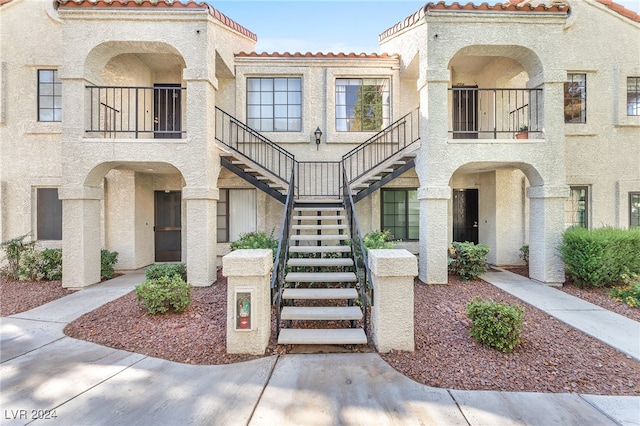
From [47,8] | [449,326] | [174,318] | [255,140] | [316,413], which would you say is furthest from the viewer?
[255,140]

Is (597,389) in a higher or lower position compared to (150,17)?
lower

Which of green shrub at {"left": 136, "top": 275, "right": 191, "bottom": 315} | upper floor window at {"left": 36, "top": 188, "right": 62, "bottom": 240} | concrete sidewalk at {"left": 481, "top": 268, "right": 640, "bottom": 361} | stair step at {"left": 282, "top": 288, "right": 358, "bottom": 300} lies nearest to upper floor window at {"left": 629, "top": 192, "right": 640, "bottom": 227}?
concrete sidewalk at {"left": 481, "top": 268, "right": 640, "bottom": 361}

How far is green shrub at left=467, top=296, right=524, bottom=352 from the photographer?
392cm

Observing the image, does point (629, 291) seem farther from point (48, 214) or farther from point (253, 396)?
point (48, 214)

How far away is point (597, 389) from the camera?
3256mm

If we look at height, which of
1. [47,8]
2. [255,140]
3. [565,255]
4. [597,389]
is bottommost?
[597,389]

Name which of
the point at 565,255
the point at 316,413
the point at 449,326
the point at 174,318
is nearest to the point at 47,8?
the point at 174,318

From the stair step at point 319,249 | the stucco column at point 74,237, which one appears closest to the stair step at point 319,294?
the stair step at point 319,249

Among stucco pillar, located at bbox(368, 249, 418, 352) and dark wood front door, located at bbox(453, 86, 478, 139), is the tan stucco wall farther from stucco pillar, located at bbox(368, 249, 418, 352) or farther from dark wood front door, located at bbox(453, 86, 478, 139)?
dark wood front door, located at bbox(453, 86, 478, 139)

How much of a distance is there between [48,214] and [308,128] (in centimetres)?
866

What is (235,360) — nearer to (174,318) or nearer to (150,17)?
(174,318)

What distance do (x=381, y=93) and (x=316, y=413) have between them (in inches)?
A: 368

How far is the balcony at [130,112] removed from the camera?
713cm

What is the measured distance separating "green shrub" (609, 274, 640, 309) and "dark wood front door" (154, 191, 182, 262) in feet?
39.5
